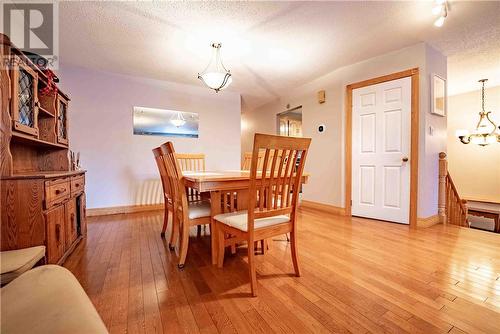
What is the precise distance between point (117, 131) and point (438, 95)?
4706 mm

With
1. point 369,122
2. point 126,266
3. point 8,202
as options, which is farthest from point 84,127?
point 369,122

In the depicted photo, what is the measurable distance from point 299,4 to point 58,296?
99.2 inches

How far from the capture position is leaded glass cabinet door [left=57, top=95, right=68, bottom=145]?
216 centimetres

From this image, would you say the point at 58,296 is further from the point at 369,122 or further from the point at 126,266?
the point at 369,122

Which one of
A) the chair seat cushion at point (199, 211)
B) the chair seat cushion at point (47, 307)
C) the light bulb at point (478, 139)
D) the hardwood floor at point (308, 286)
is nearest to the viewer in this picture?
the chair seat cushion at point (47, 307)

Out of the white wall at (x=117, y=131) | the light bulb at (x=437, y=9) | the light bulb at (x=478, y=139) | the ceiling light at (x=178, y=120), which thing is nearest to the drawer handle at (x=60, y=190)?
the white wall at (x=117, y=131)

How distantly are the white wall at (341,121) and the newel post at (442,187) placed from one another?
77 mm

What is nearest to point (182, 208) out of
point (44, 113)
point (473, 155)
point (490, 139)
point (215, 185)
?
point (215, 185)

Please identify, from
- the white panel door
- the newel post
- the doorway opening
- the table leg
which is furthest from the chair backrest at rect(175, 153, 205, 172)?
the newel post

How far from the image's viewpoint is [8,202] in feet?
4.45

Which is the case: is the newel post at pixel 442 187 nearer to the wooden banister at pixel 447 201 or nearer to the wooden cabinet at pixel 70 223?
the wooden banister at pixel 447 201

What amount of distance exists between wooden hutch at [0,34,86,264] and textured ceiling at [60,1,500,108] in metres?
0.93

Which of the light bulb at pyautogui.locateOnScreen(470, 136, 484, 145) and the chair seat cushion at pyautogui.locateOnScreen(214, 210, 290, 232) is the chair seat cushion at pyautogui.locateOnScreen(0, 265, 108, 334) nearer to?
the chair seat cushion at pyautogui.locateOnScreen(214, 210, 290, 232)

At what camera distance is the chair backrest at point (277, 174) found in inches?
50.4
